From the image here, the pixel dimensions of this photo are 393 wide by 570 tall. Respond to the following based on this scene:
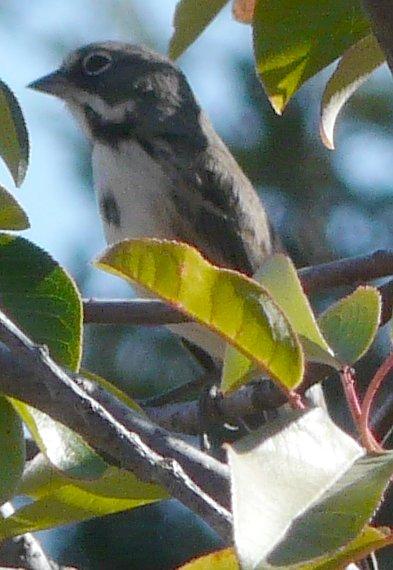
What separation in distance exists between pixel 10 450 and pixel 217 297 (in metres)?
0.31

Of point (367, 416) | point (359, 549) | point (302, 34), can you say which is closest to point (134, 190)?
point (302, 34)

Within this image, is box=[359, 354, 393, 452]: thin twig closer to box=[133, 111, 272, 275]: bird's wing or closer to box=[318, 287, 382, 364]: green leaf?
box=[318, 287, 382, 364]: green leaf

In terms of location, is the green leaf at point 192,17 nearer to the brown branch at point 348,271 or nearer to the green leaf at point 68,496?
the brown branch at point 348,271

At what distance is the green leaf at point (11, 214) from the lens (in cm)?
152

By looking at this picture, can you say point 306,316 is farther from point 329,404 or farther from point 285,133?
point 285,133

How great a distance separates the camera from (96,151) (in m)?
4.10

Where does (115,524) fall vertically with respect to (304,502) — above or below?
below

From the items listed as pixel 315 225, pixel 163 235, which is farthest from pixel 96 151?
pixel 315 225

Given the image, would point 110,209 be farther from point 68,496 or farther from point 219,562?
point 219,562

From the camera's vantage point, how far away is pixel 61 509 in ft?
5.06

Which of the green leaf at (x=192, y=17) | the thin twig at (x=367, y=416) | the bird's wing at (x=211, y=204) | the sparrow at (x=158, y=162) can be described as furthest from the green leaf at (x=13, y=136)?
A: the bird's wing at (x=211, y=204)

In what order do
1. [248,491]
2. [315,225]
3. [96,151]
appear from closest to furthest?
[248,491] → [96,151] → [315,225]

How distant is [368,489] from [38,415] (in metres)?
0.44

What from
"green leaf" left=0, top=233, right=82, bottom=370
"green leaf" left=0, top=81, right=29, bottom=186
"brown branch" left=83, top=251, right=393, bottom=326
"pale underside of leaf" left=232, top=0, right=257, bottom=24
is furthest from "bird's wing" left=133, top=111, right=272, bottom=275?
"green leaf" left=0, top=233, right=82, bottom=370
